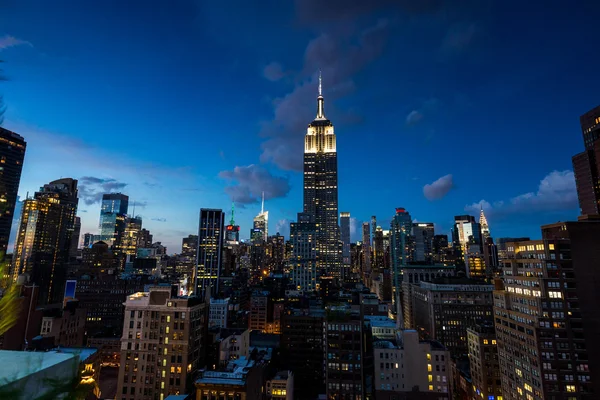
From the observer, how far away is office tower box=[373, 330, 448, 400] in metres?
71.9

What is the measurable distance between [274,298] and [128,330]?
12315 centimetres

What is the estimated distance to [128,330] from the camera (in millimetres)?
64562

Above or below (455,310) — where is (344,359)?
below

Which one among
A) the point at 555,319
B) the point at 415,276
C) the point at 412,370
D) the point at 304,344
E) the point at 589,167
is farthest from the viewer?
the point at 415,276

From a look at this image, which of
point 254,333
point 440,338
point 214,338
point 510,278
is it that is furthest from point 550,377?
point 254,333

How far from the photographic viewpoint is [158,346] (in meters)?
63.1

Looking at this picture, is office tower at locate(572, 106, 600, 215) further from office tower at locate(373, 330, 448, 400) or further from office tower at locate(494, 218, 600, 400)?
office tower at locate(373, 330, 448, 400)

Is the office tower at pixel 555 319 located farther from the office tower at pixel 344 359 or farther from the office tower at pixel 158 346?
the office tower at pixel 158 346

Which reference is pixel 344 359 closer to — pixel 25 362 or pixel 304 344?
pixel 304 344

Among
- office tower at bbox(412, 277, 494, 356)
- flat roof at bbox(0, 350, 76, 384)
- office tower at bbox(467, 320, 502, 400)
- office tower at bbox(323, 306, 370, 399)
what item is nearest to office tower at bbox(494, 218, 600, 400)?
office tower at bbox(467, 320, 502, 400)

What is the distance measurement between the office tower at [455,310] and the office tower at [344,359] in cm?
5899

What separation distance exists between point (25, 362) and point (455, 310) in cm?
13678

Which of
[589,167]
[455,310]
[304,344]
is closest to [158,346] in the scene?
[304,344]

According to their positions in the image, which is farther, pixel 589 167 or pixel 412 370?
pixel 589 167
